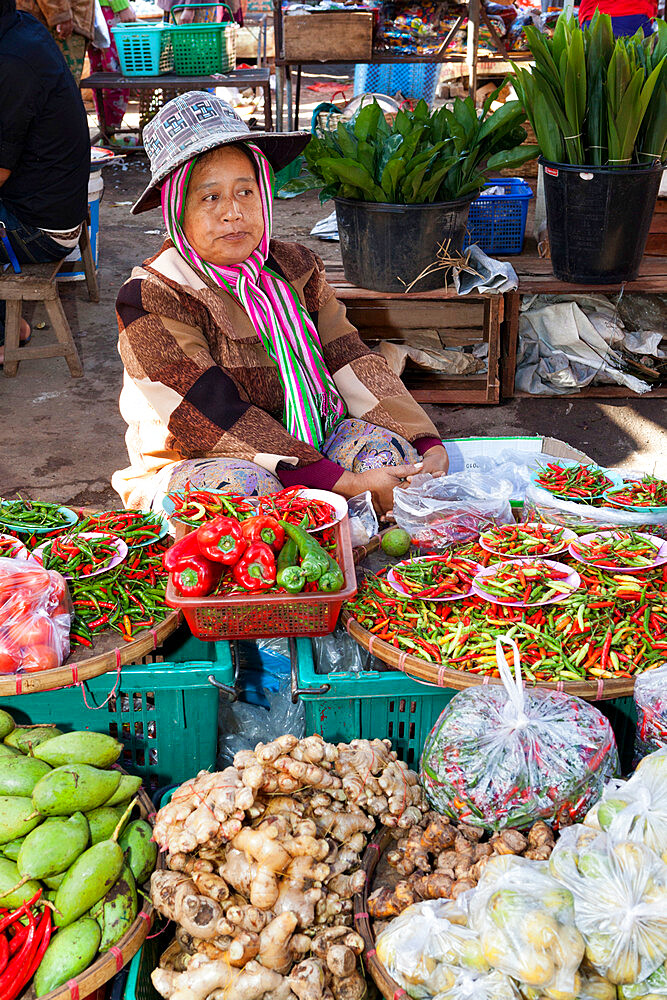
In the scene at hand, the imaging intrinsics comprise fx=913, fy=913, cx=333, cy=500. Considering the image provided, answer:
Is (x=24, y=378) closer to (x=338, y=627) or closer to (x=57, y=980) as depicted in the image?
(x=338, y=627)

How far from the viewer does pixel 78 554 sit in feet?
7.63

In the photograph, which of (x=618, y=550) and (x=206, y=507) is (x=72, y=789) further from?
(x=618, y=550)

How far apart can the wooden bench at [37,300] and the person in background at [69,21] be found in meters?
3.47

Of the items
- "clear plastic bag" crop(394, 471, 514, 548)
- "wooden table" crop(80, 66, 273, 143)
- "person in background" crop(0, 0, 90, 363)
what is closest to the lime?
"clear plastic bag" crop(394, 471, 514, 548)

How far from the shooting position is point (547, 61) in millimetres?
A: 4012

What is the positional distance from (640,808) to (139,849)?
3.14 feet

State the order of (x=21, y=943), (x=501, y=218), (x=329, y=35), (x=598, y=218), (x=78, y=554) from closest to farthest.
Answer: (x=21, y=943) → (x=78, y=554) → (x=598, y=218) → (x=501, y=218) → (x=329, y=35)

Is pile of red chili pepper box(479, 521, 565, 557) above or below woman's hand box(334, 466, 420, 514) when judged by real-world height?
above

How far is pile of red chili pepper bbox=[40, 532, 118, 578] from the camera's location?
7.49ft

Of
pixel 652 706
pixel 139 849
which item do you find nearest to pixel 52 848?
pixel 139 849

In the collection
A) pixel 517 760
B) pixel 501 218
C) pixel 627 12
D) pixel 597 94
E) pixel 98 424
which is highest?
pixel 627 12

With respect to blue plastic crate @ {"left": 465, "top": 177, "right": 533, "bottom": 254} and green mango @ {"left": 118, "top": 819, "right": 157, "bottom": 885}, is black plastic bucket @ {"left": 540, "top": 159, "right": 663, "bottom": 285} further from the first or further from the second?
green mango @ {"left": 118, "top": 819, "right": 157, "bottom": 885}

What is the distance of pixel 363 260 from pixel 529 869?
3448mm

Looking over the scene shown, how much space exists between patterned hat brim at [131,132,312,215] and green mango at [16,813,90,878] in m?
1.68
